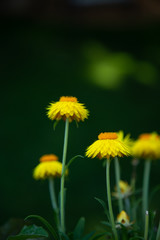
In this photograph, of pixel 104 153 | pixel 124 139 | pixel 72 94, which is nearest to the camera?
pixel 104 153


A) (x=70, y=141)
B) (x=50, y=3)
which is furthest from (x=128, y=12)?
(x=70, y=141)

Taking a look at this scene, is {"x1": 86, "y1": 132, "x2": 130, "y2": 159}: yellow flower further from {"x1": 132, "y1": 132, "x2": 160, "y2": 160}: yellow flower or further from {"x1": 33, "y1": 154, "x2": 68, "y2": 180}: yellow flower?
{"x1": 132, "y1": 132, "x2": 160, "y2": 160}: yellow flower

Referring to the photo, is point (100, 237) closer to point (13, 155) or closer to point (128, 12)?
point (13, 155)

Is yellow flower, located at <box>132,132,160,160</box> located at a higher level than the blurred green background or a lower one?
lower

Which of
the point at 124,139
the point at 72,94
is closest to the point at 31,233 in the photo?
the point at 124,139

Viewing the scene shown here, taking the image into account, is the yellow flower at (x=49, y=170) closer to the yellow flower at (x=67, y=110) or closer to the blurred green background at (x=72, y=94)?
the yellow flower at (x=67, y=110)

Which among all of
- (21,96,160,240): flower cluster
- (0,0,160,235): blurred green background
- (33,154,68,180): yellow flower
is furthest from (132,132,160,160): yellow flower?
(0,0,160,235): blurred green background

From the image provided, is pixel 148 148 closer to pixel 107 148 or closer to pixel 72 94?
pixel 107 148

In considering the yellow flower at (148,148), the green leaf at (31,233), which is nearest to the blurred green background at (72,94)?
the yellow flower at (148,148)
